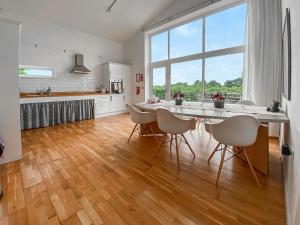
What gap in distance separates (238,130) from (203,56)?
3676mm

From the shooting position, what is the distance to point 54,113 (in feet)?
15.5

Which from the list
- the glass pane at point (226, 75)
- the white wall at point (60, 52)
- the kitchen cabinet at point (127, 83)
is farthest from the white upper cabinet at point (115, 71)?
the glass pane at point (226, 75)

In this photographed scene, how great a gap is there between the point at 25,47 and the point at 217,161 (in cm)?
560

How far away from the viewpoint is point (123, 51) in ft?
23.7

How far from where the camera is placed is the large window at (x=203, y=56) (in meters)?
4.17

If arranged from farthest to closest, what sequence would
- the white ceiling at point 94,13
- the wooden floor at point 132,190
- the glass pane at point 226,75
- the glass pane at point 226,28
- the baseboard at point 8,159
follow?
the white ceiling at point 94,13, the glass pane at point 226,75, the glass pane at point 226,28, the baseboard at point 8,159, the wooden floor at point 132,190

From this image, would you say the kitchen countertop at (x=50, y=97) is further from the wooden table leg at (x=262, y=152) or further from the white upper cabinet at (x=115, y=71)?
the wooden table leg at (x=262, y=152)

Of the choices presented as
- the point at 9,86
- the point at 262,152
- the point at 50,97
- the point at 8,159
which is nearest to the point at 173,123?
the point at 262,152

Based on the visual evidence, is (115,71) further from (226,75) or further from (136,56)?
(226,75)

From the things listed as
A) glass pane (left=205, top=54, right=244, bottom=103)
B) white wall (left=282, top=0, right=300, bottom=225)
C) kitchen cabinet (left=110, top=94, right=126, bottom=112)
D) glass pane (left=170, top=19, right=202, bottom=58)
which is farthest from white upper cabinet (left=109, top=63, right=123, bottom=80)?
white wall (left=282, top=0, right=300, bottom=225)

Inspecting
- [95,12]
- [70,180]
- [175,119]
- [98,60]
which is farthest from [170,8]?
[70,180]

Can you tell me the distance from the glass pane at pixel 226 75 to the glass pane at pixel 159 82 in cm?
171

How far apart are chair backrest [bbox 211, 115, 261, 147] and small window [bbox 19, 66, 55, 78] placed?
517cm

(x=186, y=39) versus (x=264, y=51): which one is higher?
(x=186, y=39)
